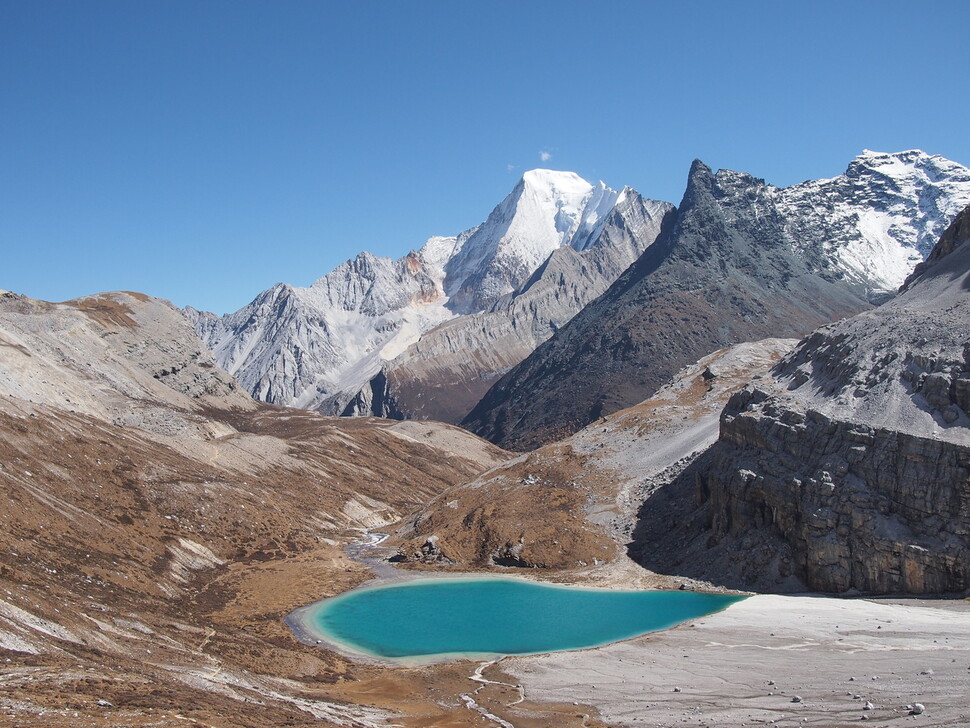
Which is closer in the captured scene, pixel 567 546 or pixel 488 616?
pixel 488 616

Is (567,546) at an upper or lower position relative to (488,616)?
upper

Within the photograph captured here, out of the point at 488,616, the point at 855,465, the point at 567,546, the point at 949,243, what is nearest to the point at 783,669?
the point at 488,616

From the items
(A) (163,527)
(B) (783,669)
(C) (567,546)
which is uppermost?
(C) (567,546)

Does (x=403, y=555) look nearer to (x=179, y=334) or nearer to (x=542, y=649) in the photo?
(x=542, y=649)

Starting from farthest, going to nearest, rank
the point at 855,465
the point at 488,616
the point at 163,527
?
the point at 163,527, the point at 855,465, the point at 488,616

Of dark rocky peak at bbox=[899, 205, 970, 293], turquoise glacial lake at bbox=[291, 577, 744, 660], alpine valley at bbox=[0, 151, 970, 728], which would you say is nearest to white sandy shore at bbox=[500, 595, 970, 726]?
alpine valley at bbox=[0, 151, 970, 728]

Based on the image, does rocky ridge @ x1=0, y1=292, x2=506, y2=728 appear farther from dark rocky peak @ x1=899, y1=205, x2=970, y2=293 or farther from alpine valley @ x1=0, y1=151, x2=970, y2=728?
dark rocky peak @ x1=899, y1=205, x2=970, y2=293

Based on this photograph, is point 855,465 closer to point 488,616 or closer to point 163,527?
point 488,616

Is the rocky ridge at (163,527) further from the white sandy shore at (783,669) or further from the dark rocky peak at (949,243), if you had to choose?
the dark rocky peak at (949,243)
